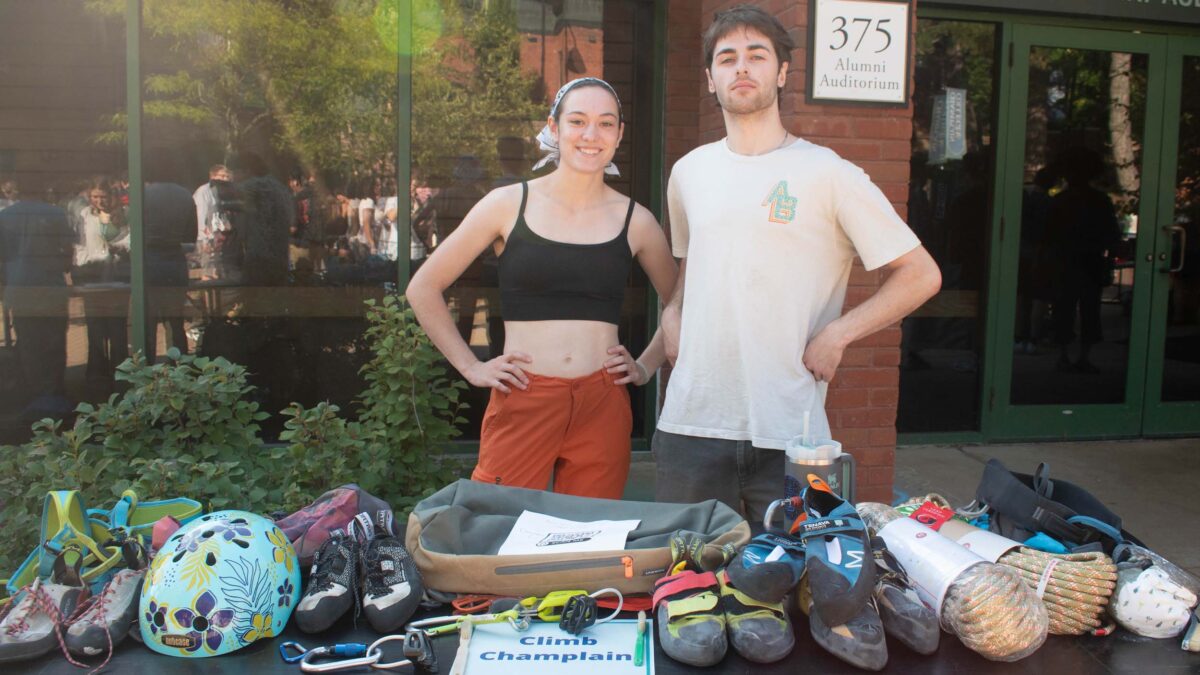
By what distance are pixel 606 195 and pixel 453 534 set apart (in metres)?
1.32

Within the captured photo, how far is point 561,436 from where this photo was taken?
9.46 feet

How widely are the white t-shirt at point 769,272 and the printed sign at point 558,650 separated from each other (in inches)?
33.9

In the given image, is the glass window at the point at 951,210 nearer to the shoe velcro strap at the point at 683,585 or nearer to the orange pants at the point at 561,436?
the orange pants at the point at 561,436

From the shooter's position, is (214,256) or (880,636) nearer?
(880,636)

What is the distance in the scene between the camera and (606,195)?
9.73 ft

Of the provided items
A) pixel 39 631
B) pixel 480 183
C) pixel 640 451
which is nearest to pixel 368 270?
pixel 480 183

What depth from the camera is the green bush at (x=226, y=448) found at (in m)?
3.64

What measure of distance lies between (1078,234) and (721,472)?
4.96 meters

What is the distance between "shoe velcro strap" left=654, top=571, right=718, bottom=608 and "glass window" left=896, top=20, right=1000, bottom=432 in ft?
16.0

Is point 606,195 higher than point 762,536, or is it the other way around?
point 606,195

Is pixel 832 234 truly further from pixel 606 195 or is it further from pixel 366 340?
pixel 366 340

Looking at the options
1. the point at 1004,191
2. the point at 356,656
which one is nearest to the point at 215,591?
the point at 356,656

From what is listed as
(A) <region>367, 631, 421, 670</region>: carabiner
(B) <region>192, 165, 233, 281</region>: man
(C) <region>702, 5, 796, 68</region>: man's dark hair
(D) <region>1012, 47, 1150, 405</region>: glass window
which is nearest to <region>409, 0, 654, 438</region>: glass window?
(B) <region>192, 165, 233, 281</region>: man

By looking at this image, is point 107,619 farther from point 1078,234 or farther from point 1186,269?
point 1186,269
